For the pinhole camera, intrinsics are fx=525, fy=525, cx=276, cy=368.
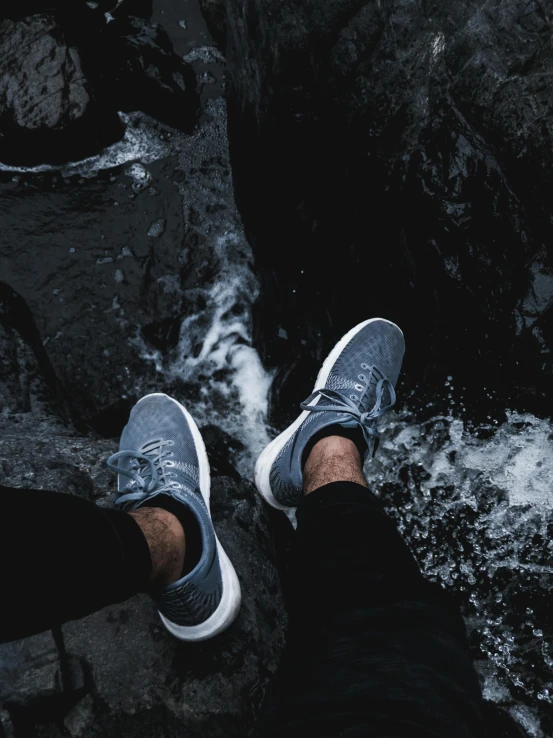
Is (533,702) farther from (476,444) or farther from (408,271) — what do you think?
(408,271)

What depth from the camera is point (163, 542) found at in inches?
66.9

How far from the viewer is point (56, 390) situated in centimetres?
313

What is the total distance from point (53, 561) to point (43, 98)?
334cm

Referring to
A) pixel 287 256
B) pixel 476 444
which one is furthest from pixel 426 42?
pixel 476 444

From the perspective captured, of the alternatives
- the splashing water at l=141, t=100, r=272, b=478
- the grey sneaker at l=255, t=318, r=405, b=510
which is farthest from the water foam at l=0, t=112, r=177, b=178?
the grey sneaker at l=255, t=318, r=405, b=510

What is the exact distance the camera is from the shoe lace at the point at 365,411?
2.45 meters

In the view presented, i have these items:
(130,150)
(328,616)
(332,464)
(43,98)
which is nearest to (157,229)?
(130,150)

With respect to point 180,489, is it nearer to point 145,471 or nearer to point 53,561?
point 145,471

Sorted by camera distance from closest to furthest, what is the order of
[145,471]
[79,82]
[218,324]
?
[145,471] → [218,324] → [79,82]

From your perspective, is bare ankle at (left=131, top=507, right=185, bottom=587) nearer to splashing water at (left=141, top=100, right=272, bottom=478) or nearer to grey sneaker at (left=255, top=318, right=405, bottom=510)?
grey sneaker at (left=255, top=318, right=405, bottom=510)

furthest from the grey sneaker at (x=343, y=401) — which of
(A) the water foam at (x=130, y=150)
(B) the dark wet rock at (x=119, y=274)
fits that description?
(A) the water foam at (x=130, y=150)

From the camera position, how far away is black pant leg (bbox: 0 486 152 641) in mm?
1207

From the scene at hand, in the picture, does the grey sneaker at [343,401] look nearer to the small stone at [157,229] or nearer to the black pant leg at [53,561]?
the black pant leg at [53,561]

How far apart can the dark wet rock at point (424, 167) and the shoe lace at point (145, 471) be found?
1.22 meters
